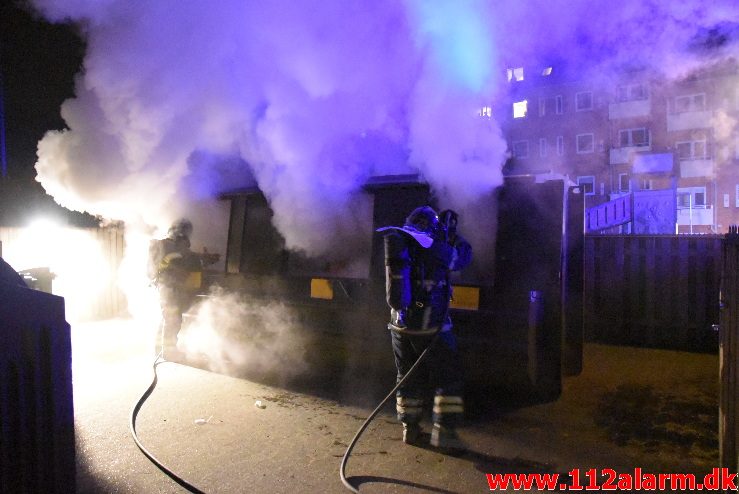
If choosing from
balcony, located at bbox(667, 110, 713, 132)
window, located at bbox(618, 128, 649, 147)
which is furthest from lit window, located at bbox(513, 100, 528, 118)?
balcony, located at bbox(667, 110, 713, 132)

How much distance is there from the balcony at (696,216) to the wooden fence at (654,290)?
2369 centimetres

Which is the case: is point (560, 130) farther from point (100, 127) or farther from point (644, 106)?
point (100, 127)

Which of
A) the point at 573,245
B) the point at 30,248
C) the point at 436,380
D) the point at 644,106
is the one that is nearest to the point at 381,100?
the point at 573,245

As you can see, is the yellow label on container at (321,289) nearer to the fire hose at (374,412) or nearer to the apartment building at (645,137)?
the fire hose at (374,412)

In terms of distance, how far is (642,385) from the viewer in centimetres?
537

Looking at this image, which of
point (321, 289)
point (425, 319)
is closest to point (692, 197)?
point (321, 289)

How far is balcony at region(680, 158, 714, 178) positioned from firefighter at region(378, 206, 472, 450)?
97.0ft

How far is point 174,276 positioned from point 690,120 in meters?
29.8

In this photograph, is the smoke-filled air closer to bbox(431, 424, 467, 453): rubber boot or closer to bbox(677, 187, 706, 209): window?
bbox(431, 424, 467, 453): rubber boot

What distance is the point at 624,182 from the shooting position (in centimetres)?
2861

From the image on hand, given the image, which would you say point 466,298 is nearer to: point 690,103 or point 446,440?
point 446,440

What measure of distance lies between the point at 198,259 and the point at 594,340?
23.0 ft

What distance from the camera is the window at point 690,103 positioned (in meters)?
24.5

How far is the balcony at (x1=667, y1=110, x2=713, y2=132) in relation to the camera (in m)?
24.5
